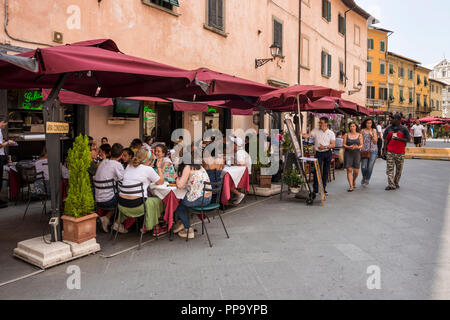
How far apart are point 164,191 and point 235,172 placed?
1926mm

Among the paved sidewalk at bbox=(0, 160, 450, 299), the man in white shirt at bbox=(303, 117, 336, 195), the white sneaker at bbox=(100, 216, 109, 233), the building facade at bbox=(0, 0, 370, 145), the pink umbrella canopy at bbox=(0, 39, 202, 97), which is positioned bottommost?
the paved sidewalk at bbox=(0, 160, 450, 299)

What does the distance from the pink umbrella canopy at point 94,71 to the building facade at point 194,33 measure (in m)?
2.08

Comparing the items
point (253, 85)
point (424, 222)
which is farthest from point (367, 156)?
point (253, 85)

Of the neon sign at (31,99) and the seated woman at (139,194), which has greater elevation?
the neon sign at (31,99)

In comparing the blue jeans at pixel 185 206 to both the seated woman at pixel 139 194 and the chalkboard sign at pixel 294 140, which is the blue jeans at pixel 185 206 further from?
the chalkboard sign at pixel 294 140

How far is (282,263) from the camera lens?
13.0 feet

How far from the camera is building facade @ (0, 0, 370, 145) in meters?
7.26

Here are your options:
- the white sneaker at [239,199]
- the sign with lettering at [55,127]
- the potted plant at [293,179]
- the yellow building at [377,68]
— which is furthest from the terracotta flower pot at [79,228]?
the yellow building at [377,68]

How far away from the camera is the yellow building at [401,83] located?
143 ft

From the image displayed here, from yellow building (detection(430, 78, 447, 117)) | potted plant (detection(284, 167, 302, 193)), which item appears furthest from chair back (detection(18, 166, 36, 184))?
yellow building (detection(430, 78, 447, 117))

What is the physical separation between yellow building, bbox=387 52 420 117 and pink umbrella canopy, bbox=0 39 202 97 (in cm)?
4053

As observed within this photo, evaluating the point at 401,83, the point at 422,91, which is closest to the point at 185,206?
the point at 401,83

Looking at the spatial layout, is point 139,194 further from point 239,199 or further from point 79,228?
point 239,199

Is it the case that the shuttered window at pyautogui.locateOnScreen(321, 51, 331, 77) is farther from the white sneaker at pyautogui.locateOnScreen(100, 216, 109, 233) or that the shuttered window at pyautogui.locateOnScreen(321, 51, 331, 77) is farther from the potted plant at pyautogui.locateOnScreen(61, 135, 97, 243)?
the potted plant at pyautogui.locateOnScreen(61, 135, 97, 243)
